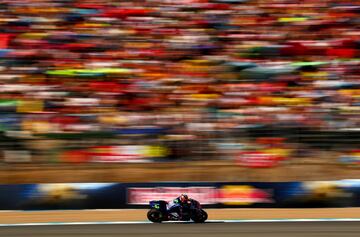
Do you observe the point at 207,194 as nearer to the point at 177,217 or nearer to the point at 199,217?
the point at 199,217

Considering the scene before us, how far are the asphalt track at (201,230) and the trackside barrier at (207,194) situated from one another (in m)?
1.78

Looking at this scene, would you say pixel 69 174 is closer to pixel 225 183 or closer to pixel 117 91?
pixel 117 91

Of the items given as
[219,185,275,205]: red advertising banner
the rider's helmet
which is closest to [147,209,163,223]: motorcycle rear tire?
the rider's helmet

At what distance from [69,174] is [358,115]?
6.82 m

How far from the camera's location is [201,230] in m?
10.2

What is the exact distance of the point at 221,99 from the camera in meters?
14.2

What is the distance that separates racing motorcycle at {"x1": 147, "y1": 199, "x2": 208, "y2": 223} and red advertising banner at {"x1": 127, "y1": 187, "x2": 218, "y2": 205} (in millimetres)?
1874

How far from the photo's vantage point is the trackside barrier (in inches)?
507

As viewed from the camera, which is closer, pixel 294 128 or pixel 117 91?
pixel 294 128

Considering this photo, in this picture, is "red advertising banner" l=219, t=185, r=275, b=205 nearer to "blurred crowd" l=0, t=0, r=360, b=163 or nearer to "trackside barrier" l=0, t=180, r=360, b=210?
"trackside barrier" l=0, t=180, r=360, b=210

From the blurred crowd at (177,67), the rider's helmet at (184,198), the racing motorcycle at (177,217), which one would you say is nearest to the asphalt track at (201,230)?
the racing motorcycle at (177,217)

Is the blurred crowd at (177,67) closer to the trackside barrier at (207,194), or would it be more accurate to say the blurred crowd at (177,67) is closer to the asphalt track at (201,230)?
the trackside barrier at (207,194)

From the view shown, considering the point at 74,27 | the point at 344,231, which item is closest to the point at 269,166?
the point at 344,231

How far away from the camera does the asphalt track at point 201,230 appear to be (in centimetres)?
996
